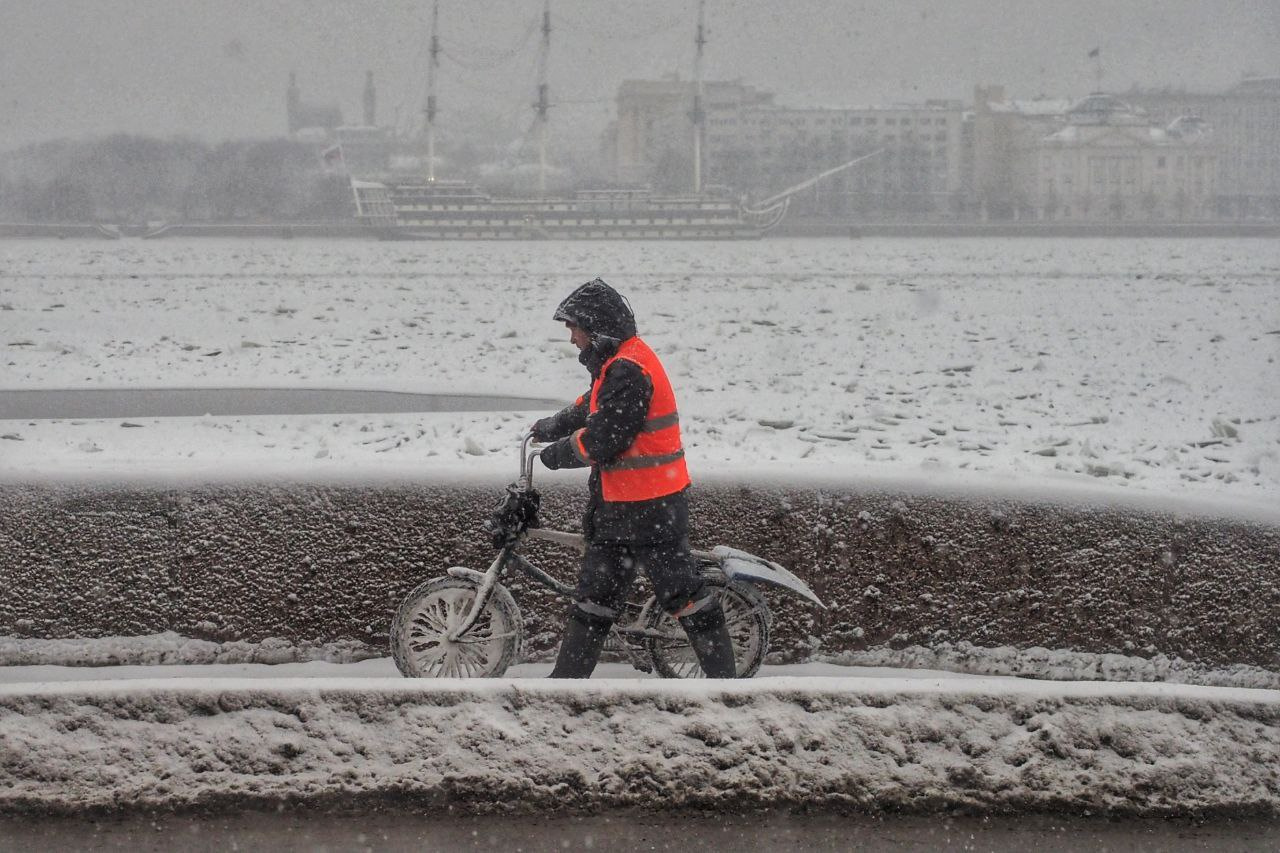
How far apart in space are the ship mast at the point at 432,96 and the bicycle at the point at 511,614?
1103cm

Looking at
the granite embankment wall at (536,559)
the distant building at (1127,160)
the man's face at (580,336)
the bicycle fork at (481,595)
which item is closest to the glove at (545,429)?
the man's face at (580,336)

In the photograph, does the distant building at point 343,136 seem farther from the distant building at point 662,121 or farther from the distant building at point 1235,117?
the distant building at point 1235,117

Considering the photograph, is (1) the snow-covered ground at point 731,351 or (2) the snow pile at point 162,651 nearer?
(2) the snow pile at point 162,651

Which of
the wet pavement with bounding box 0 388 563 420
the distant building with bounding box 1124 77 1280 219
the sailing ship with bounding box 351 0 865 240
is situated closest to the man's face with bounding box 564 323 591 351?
the wet pavement with bounding box 0 388 563 420

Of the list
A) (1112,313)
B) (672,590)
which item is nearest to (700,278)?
(1112,313)

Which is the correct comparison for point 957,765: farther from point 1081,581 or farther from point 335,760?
point 1081,581

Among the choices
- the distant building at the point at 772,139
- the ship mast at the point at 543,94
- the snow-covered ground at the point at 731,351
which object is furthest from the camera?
the distant building at the point at 772,139

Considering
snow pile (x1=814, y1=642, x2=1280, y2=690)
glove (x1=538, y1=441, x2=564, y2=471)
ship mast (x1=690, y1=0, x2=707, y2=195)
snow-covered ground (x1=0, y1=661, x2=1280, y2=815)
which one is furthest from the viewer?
ship mast (x1=690, y1=0, x2=707, y2=195)

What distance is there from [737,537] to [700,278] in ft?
37.9

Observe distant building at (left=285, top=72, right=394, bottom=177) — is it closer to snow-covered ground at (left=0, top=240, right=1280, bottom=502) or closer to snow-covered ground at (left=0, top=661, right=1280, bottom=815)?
snow-covered ground at (left=0, top=240, right=1280, bottom=502)

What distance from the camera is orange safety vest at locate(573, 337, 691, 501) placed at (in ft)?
12.3

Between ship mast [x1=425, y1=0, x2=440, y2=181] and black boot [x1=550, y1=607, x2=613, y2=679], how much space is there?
1137cm

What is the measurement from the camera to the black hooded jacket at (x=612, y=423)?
3.67 meters

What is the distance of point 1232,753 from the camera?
3.09m
